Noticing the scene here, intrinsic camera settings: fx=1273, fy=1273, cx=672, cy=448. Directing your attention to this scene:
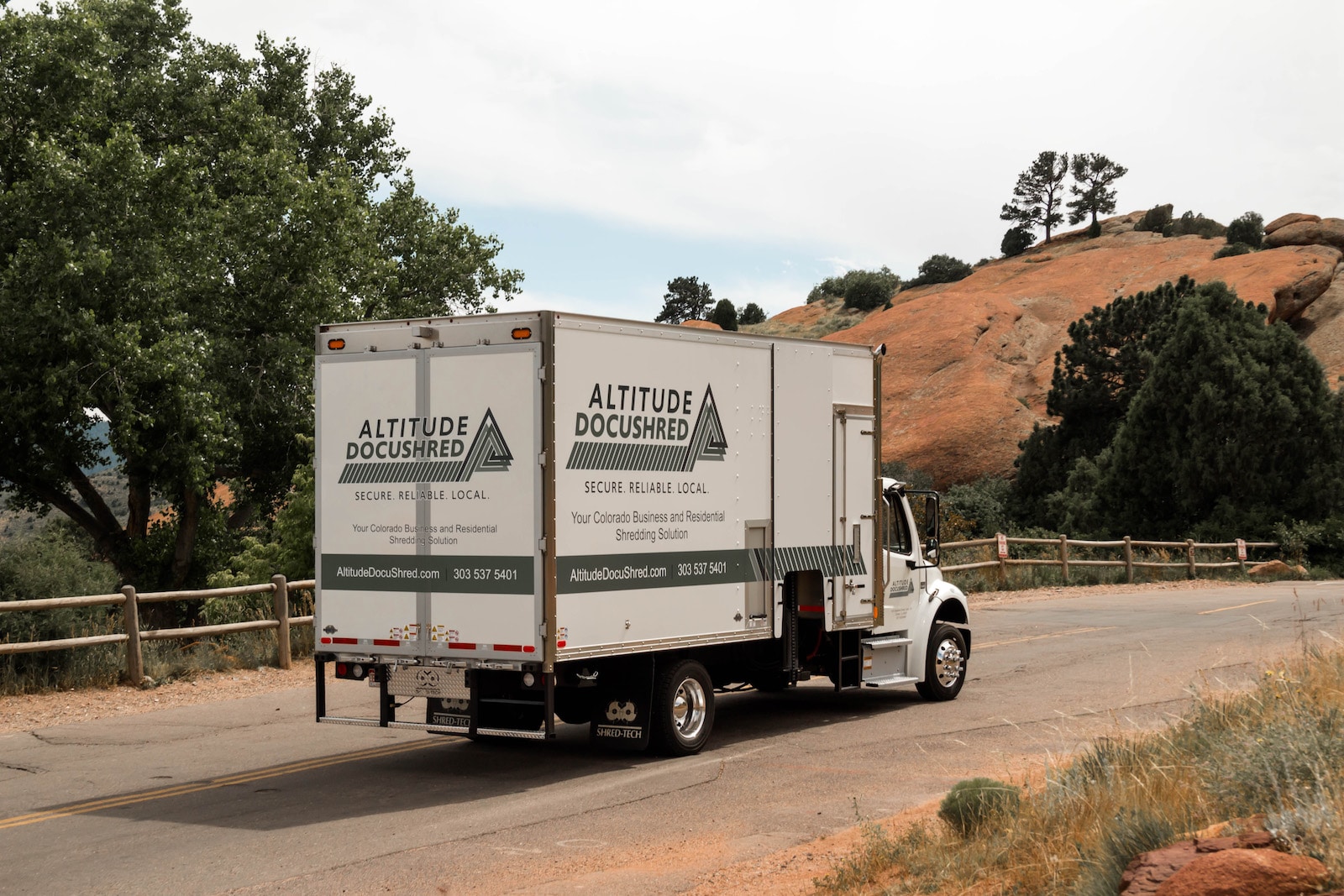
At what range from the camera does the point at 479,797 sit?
31.1ft

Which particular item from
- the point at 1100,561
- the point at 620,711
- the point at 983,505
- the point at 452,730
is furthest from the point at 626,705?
the point at 983,505

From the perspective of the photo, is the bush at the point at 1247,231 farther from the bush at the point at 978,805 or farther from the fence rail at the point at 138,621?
the bush at the point at 978,805

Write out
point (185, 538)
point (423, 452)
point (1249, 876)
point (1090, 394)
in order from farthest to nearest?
1. point (1090, 394)
2. point (185, 538)
3. point (423, 452)
4. point (1249, 876)

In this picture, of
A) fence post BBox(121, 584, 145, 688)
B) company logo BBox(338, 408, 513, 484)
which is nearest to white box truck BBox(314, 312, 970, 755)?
company logo BBox(338, 408, 513, 484)

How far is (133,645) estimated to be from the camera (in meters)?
15.6

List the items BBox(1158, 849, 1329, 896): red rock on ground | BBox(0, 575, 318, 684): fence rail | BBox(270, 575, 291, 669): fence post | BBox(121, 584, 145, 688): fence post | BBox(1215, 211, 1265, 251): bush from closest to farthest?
BBox(1158, 849, 1329, 896): red rock on ground, BBox(0, 575, 318, 684): fence rail, BBox(121, 584, 145, 688): fence post, BBox(270, 575, 291, 669): fence post, BBox(1215, 211, 1265, 251): bush

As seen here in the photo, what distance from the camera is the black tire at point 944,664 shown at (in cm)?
1356

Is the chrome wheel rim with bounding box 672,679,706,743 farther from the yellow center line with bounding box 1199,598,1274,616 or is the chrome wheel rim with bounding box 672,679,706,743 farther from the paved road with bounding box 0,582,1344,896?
the yellow center line with bounding box 1199,598,1274,616

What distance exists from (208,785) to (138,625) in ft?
21.3

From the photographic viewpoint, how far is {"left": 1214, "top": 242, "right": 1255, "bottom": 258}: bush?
72375 mm

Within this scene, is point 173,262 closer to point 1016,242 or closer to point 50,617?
point 50,617

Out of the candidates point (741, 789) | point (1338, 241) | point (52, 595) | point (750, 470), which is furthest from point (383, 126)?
point (1338, 241)

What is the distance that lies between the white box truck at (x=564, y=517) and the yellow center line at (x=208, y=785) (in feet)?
2.24

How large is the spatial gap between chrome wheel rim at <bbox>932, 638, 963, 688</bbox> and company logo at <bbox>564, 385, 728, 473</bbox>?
4180 millimetres
